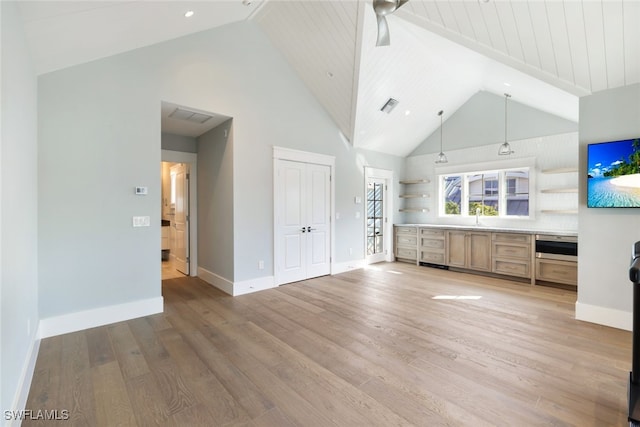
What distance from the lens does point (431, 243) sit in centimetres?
639

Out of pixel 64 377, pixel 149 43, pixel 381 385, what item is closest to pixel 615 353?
pixel 381 385

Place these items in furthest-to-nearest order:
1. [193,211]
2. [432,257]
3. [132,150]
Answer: [432,257] < [193,211] < [132,150]

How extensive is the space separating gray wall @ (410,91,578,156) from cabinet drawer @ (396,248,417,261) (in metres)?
2.50

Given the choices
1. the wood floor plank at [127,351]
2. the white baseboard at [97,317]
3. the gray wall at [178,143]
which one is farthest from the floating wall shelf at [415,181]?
the wood floor plank at [127,351]

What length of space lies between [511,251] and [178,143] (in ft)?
21.0

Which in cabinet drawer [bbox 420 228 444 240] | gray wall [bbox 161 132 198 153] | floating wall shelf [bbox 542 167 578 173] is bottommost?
cabinet drawer [bbox 420 228 444 240]

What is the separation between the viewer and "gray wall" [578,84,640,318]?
3.02 meters

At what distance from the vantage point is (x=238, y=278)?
4398mm

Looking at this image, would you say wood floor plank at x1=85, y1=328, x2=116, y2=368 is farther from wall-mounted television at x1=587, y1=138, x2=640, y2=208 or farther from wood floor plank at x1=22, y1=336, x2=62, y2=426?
wall-mounted television at x1=587, y1=138, x2=640, y2=208

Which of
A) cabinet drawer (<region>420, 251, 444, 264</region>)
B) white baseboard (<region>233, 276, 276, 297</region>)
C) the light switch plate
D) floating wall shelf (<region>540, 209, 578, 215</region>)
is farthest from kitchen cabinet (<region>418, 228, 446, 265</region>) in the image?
the light switch plate

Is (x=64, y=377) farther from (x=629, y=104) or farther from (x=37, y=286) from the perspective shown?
(x=629, y=104)

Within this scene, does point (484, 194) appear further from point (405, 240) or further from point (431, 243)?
point (405, 240)

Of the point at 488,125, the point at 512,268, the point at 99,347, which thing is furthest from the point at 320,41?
the point at 512,268

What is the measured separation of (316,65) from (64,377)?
491 cm
